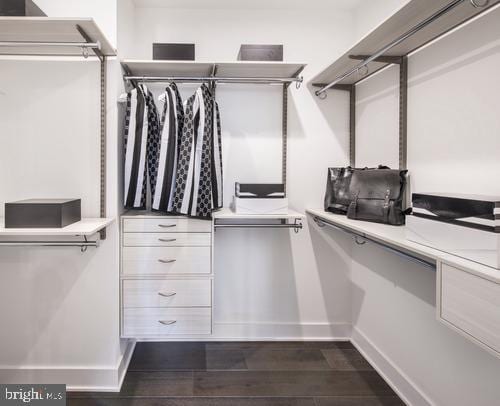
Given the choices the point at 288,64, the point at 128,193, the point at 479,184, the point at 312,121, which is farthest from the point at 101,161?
the point at 479,184

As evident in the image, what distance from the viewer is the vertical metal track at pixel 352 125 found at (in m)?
2.52

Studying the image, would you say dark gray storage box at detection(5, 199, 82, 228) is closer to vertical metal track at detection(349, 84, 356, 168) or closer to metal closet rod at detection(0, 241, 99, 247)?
metal closet rod at detection(0, 241, 99, 247)

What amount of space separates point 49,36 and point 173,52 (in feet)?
2.31

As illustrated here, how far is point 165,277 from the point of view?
204 centimetres

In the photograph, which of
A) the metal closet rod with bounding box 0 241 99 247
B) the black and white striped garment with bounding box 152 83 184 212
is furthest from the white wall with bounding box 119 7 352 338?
the metal closet rod with bounding box 0 241 99 247

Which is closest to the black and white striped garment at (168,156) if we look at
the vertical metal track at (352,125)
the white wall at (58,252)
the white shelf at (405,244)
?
the white wall at (58,252)

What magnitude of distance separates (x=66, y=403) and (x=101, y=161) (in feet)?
4.43

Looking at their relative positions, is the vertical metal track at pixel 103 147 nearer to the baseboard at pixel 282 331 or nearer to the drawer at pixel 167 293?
the drawer at pixel 167 293

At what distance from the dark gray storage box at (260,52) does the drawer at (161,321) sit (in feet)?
5.23

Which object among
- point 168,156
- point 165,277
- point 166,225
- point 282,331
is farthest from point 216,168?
point 282,331

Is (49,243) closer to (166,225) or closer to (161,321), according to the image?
(166,225)

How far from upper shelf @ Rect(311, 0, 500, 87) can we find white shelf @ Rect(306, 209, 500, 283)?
2.78 feet

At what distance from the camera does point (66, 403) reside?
187cm

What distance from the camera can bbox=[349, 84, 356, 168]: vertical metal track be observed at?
2518 millimetres
